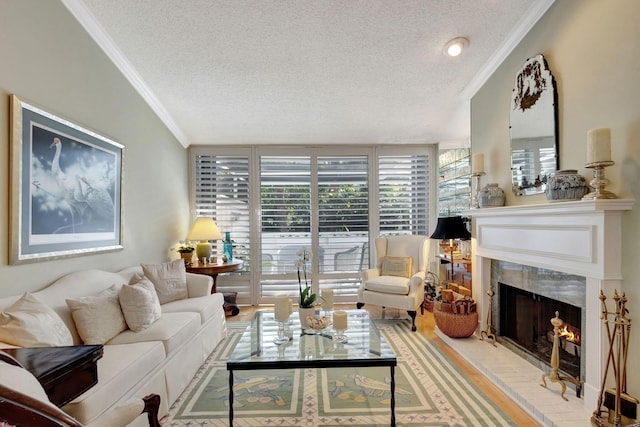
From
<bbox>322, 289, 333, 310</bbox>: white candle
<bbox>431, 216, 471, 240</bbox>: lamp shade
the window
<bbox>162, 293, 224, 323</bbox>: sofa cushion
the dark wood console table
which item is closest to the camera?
the dark wood console table

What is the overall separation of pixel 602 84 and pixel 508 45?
1086 millimetres

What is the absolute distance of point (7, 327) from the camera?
1.59 metres

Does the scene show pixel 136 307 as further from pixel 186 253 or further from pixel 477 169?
pixel 477 169

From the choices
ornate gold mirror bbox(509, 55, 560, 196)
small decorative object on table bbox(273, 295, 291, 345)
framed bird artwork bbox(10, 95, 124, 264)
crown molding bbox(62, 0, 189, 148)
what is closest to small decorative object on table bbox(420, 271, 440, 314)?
ornate gold mirror bbox(509, 55, 560, 196)

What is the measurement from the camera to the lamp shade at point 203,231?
13.6 feet

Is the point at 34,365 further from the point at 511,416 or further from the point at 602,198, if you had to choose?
the point at 602,198

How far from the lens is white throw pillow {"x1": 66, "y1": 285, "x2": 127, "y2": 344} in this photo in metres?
2.07

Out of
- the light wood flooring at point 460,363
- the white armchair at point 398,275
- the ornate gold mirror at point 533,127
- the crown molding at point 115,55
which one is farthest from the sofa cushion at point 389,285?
the crown molding at point 115,55

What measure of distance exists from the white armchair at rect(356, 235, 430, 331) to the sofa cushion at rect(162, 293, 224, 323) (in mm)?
1714

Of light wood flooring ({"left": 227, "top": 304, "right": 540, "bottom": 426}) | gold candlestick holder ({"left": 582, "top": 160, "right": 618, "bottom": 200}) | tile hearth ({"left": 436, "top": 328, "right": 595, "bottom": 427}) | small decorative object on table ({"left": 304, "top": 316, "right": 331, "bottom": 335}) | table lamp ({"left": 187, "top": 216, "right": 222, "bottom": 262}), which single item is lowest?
light wood flooring ({"left": 227, "top": 304, "right": 540, "bottom": 426})

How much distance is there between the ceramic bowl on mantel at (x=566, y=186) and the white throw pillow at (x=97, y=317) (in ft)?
10.1

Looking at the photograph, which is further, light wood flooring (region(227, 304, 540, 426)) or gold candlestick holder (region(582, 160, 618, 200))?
light wood flooring (region(227, 304, 540, 426))

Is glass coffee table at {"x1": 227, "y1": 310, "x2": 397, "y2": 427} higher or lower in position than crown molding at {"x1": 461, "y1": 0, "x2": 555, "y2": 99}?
lower

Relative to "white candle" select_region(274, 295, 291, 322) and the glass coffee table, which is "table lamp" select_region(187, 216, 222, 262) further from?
"white candle" select_region(274, 295, 291, 322)
